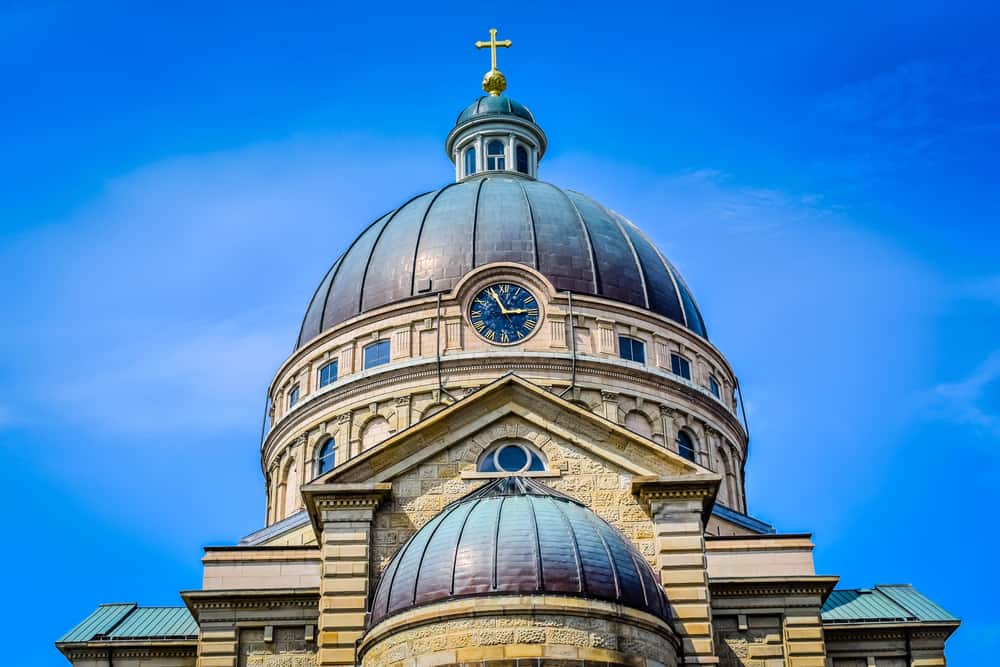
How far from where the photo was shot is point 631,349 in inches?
2099

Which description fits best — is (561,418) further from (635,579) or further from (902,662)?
(902,662)

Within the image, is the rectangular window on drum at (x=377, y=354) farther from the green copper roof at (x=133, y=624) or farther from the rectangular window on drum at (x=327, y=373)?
the green copper roof at (x=133, y=624)

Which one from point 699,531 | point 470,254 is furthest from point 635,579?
point 470,254

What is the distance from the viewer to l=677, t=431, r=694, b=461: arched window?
52.8 meters

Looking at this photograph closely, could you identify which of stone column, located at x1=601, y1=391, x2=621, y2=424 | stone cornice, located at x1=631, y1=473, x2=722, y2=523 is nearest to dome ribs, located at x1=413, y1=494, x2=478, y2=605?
stone cornice, located at x1=631, y1=473, x2=722, y2=523

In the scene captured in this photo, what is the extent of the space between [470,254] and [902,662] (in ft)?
66.8

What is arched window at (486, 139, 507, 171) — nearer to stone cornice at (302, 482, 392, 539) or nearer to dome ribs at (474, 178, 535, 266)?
dome ribs at (474, 178, 535, 266)

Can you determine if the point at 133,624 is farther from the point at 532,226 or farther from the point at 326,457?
the point at 532,226

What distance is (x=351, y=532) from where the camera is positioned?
3703 cm

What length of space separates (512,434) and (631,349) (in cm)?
1528

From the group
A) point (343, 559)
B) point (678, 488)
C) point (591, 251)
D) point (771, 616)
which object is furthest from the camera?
point (591, 251)

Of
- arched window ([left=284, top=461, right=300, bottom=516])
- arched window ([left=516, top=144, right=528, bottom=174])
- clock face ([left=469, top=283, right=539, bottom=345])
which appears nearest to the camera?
clock face ([left=469, top=283, right=539, bottom=345])

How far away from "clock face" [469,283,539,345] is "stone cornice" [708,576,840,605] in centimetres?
1375

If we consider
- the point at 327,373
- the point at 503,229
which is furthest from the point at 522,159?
the point at 327,373
